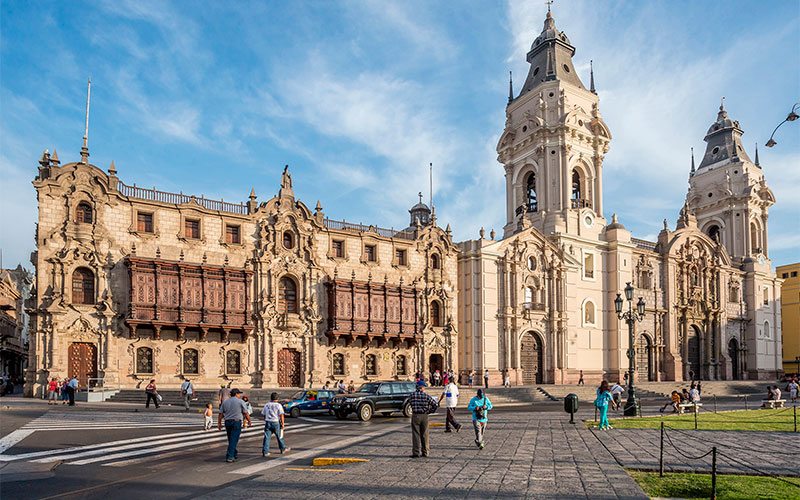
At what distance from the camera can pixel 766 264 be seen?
2709 inches

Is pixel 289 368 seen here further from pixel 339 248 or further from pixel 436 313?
pixel 436 313

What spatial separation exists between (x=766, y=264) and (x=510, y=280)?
37.4 meters

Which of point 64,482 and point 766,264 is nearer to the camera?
point 64,482

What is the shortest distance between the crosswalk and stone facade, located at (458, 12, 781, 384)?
30.7 m

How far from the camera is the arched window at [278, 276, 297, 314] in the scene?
40.4 m

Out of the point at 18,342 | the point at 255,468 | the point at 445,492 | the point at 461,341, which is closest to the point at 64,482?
the point at 255,468

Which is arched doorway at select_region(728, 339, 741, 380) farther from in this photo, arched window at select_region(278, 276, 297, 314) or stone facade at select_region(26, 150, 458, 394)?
arched window at select_region(278, 276, 297, 314)

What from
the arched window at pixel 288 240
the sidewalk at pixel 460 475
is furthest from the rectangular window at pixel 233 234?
the sidewalk at pixel 460 475

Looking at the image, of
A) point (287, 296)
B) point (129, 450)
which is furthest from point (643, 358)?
point (129, 450)

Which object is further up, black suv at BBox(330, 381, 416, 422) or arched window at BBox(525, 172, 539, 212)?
arched window at BBox(525, 172, 539, 212)

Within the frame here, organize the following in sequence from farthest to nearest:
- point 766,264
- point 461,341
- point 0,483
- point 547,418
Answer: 1. point 766,264
2. point 461,341
3. point 547,418
4. point 0,483

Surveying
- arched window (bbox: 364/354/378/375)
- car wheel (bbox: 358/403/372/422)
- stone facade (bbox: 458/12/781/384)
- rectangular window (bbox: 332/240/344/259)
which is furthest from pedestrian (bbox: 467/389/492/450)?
stone facade (bbox: 458/12/781/384)

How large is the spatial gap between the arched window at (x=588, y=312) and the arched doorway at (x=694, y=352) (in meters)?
13.0

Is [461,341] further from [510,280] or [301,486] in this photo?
[301,486]
